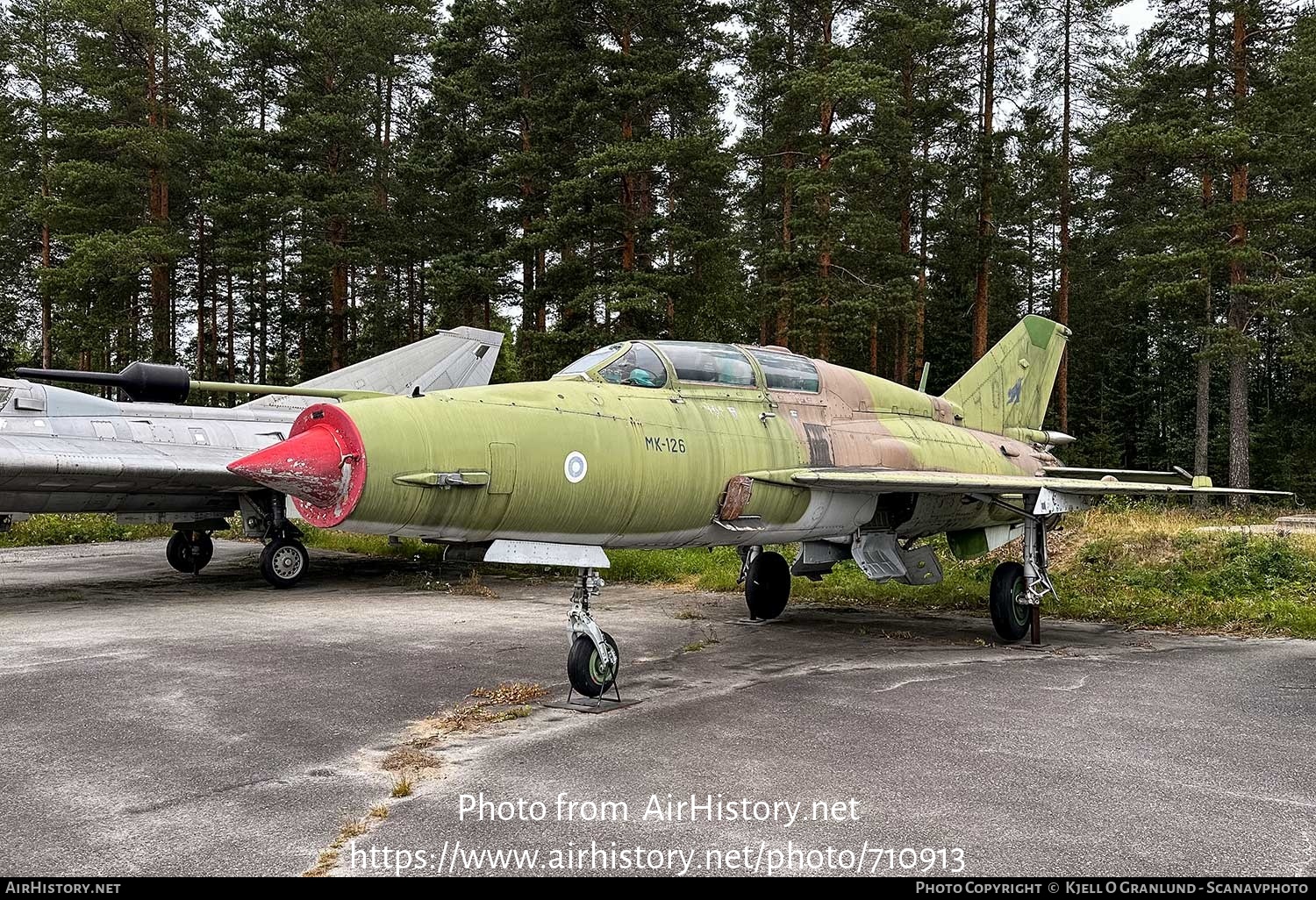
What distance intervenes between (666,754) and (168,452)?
1110cm

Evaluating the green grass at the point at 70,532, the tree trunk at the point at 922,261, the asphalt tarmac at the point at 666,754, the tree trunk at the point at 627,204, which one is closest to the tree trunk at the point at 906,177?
the tree trunk at the point at 922,261

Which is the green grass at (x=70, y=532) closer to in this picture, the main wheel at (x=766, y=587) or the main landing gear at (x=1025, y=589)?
the main wheel at (x=766, y=587)

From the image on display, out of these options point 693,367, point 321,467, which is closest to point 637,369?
point 693,367

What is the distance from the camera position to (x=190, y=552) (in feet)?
53.1

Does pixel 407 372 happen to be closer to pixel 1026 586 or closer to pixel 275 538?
pixel 275 538

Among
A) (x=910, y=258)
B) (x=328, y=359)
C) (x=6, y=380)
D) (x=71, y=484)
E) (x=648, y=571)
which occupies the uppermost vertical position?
(x=910, y=258)

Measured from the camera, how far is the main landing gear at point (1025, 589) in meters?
9.08

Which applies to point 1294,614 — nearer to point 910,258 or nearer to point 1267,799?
point 1267,799

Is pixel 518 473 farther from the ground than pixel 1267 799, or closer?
farther from the ground

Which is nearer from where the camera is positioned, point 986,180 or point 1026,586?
point 1026,586

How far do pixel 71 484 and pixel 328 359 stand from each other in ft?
75.5

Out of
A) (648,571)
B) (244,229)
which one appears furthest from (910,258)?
(244,229)

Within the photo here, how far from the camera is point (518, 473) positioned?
5.79m

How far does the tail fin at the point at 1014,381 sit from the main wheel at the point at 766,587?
288 cm
